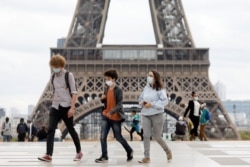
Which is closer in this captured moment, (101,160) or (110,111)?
(101,160)

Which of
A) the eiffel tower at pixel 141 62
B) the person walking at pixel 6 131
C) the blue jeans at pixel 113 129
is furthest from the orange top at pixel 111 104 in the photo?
the eiffel tower at pixel 141 62

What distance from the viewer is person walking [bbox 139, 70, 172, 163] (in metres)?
12.8

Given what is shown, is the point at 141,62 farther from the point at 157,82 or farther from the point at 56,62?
the point at 56,62

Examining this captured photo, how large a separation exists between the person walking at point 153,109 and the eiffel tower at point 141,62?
40.9 meters

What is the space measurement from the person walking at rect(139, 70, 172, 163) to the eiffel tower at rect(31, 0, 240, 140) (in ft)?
134

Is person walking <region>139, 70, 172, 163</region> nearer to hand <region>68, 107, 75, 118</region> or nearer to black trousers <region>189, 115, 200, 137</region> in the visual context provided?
hand <region>68, 107, 75, 118</region>

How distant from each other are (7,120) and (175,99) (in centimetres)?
3132

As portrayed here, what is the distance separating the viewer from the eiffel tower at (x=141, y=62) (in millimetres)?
55531

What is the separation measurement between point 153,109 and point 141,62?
152 ft

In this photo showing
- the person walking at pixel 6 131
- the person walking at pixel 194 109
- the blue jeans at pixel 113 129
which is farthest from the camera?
the person walking at pixel 6 131

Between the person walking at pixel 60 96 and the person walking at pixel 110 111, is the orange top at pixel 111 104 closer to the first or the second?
the person walking at pixel 110 111

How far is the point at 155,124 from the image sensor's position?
13.0 m

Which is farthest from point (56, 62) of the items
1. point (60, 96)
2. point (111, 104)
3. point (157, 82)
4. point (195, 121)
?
point (195, 121)

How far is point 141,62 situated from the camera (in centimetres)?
5909
